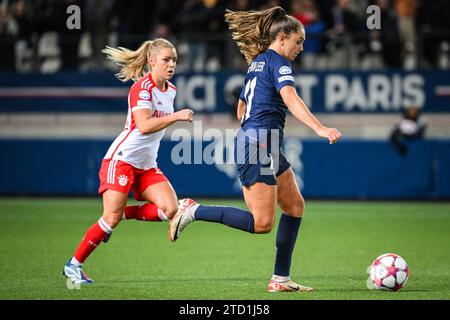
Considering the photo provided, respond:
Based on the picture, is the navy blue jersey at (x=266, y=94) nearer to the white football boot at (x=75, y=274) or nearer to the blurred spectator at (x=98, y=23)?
the white football boot at (x=75, y=274)

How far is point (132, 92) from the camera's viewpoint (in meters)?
8.20

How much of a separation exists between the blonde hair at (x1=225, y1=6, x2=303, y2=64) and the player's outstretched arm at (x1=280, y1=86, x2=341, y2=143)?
1.83ft

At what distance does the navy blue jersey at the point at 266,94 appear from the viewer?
7.55 metres

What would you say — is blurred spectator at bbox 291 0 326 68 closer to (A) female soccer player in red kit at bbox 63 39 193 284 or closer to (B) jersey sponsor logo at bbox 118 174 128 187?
(A) female soccer player in red kit at bbox 63 39 193 284

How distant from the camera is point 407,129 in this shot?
17.6 metres

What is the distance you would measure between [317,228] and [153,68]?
5.74 meters

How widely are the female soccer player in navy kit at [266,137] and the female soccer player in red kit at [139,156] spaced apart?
2.05ft

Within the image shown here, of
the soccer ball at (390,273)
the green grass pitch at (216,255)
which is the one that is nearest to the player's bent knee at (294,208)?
the green grass pitch at (216,255)

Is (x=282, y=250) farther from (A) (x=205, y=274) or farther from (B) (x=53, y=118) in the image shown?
(B) (x=53, y=118)

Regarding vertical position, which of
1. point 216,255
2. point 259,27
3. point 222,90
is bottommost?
point 216,255

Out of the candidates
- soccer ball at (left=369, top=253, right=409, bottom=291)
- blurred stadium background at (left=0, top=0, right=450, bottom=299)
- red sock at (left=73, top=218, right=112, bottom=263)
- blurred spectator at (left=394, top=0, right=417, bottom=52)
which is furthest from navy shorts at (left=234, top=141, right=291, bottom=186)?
blurred spectator at (left=394, top=0, right=417, bottom=52)

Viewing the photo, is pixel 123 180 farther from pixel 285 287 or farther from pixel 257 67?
pixel 285 287

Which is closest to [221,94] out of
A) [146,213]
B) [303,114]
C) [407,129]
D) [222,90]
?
[222,90]

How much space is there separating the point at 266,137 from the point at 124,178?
4.77 ft
